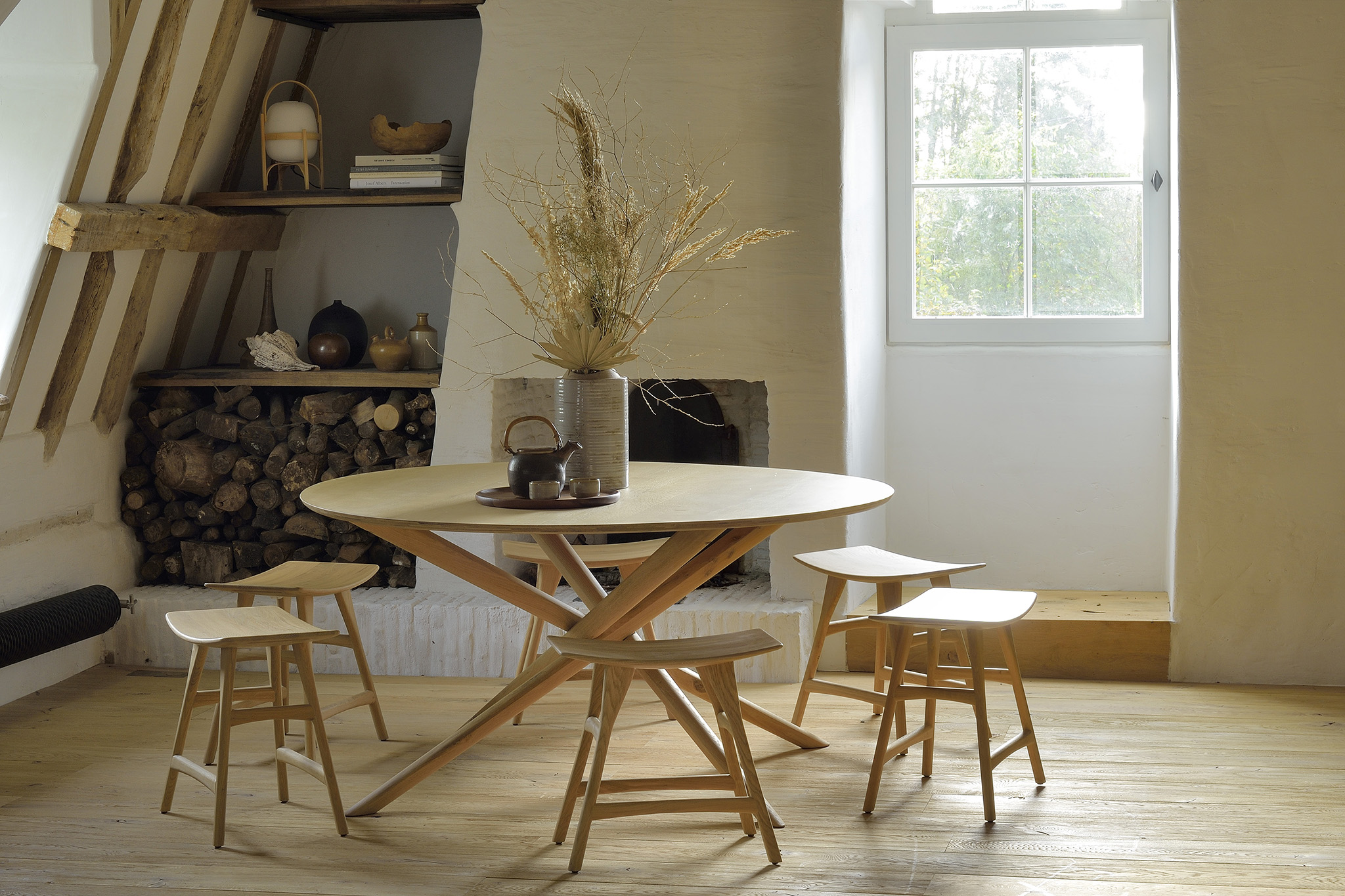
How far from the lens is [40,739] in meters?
3.57

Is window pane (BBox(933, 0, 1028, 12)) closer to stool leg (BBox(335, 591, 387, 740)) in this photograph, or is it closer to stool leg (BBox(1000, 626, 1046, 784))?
stool leg (BBox(1000, 626, 1046, 784))

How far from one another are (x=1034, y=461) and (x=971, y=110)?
1.31 m

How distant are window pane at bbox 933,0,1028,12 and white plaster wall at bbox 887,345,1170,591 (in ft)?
4.03

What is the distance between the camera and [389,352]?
4.49 meters

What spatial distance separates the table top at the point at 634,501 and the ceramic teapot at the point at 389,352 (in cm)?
118

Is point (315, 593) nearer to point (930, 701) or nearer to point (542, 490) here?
point (542, 490)

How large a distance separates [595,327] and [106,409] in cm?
242

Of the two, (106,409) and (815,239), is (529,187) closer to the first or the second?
(815,239)

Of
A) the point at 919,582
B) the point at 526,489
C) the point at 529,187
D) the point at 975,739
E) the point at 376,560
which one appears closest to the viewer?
the point at 526,489

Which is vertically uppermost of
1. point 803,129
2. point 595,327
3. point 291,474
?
point 803,129

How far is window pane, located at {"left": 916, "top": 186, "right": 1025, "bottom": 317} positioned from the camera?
15.2 ft

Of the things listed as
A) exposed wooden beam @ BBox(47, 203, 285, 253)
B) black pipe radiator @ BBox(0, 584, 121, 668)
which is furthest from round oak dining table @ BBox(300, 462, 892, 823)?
black pipe radiator @ BBox(0, 584, 121, 668)

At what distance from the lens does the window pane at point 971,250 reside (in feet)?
15.2

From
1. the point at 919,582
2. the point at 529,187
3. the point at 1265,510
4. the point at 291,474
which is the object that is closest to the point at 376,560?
the point at 291,474
